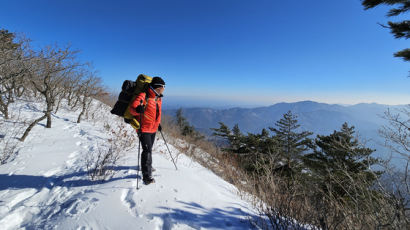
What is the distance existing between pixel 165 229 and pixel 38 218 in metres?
1.87

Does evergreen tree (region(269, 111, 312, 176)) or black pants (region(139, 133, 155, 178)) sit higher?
black pants (region(139, 133, 155, 178))

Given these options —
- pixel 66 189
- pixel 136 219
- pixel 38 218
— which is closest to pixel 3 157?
pixel 66 189

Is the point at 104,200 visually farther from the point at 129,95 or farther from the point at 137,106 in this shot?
the point at 129,95

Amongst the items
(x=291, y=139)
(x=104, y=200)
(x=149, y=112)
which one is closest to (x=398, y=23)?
(x=149, y=112)

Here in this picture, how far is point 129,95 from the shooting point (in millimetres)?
3031

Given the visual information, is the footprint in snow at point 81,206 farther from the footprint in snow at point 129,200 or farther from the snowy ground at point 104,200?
the footprint in snow at point 129,200

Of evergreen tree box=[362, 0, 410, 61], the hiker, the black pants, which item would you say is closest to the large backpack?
the hiker

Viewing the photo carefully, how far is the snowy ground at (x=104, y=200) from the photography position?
209 cm

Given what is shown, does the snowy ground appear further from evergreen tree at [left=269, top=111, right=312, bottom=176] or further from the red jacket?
evergreen tree at [left=269, top=111, right=312, bottom=176]

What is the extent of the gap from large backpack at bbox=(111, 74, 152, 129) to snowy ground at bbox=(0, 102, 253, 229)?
1.26m

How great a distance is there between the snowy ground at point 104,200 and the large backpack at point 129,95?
1.26m

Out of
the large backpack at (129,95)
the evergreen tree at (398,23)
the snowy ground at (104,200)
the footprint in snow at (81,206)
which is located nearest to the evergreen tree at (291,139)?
the evergreen tree at (398,23)

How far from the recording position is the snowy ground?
6.87 feet

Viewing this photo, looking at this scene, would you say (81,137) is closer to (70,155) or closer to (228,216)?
(70,155)
